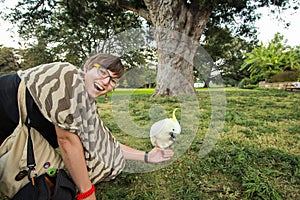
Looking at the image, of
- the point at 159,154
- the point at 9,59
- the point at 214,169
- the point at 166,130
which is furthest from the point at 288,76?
the point at 9,59

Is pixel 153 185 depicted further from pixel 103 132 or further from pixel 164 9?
pixel 164 9

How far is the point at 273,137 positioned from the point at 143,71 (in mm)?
2177

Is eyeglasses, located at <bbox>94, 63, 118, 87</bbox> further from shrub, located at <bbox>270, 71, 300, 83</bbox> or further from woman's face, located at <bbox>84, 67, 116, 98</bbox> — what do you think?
shrub, located at <bbox>270, 71, 300, 83</bbox>

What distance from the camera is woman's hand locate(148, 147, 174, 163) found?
5.02 ft

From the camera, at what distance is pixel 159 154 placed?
1.58 m

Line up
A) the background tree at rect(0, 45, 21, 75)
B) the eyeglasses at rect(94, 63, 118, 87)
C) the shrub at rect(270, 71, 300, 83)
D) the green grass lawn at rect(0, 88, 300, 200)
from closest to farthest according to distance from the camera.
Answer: the eyeglasses at rect(94, 63, 118, 87) < the green grass lawn at rect(0, 88, 300, 200) < the shrub at rect(270, 71, 300, 83) < the background tree at rect(0, 45, 21, 75)

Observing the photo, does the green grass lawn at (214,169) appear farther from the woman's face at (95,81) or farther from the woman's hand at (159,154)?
the woman's hand at (159,154)

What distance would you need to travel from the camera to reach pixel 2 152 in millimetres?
1035

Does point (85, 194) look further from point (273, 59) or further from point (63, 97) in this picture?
point (273, 59)

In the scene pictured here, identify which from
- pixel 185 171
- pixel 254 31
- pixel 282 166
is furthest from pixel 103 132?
pixel 254 31

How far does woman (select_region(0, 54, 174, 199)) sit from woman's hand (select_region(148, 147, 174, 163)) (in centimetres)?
49

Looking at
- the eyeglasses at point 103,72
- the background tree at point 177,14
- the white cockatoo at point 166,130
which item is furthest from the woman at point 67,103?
the background tree at point 177,14

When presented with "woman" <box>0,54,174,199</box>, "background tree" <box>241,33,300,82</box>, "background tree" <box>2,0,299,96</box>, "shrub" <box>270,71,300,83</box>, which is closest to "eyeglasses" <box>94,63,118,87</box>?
"woman" <box>0,54,174,199</box>

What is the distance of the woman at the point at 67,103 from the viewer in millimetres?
961
